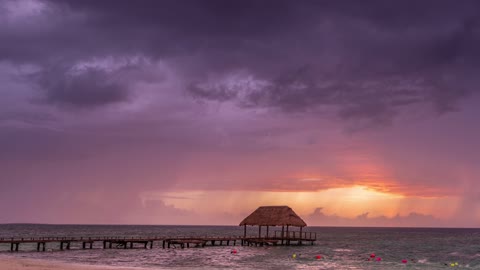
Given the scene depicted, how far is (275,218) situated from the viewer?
7812 centimetres

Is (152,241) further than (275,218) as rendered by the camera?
No

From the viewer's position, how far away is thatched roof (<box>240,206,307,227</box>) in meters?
77.1

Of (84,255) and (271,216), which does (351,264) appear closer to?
(271,216)

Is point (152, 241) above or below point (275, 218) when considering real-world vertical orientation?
below

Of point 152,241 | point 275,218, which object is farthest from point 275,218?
point 152,241

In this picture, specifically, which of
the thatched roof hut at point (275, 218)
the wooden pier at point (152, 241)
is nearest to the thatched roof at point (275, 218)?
the thatched roof hut at point (275, 218)

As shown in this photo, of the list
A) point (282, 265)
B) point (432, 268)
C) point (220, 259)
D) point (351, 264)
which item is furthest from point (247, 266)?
point (432, 268)

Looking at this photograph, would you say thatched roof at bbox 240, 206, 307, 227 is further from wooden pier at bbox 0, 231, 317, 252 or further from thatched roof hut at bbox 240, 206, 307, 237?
wooden pier at bbox 0, 231, 317, 252

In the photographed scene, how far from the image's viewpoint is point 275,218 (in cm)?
7812

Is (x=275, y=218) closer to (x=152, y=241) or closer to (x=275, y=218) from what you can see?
(x=275, y=218)

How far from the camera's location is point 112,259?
5562 cm

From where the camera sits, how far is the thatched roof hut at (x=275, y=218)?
7712 centimetres

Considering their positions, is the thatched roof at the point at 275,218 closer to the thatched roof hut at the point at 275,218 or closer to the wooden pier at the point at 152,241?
A: the thatched roof hut at the point at 275,218

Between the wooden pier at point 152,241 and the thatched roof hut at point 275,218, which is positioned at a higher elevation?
the thatched roof hut at point 275,218
